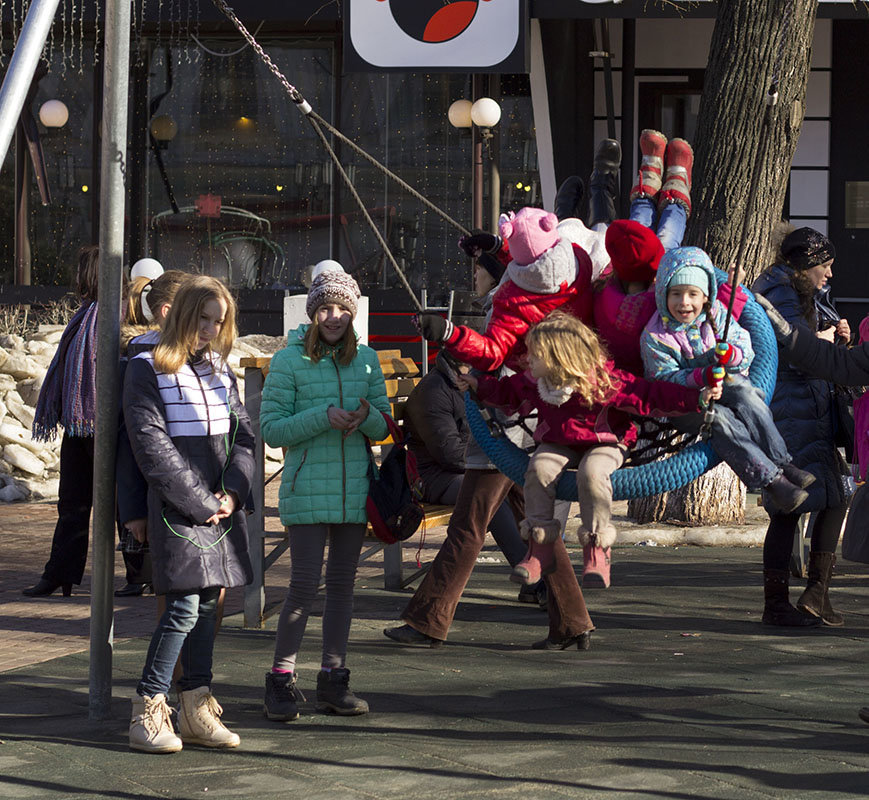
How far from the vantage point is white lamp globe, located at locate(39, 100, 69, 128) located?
17.9m

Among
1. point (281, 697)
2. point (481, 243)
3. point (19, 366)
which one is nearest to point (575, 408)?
point (481, 243)

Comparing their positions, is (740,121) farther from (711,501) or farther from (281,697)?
(281,697)

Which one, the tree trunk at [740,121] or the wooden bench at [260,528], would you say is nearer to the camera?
the wooden bench at [260,528]

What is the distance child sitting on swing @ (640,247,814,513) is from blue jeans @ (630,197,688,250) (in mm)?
653

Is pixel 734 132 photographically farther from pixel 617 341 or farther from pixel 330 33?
pixel 330 33

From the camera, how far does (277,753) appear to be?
15.9ft

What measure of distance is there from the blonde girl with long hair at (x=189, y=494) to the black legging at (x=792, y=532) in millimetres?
3060

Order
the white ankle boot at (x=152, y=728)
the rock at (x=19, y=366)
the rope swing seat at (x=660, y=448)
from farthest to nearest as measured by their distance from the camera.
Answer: the rock at (x=19, y=366)
the rope swing seat at (x=660, y=448)
the white ankle boot at (x=152, y=728)

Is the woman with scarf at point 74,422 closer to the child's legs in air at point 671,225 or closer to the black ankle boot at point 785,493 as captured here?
the child's legs in air at point 671,225

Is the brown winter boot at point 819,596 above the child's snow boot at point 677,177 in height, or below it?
below

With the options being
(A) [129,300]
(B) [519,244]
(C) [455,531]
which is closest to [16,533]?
(A) [129,300]

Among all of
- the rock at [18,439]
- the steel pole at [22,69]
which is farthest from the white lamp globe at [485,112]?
the steel pole at [22,69]

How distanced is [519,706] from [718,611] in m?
2.22

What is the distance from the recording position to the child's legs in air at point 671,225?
595 centimetres
